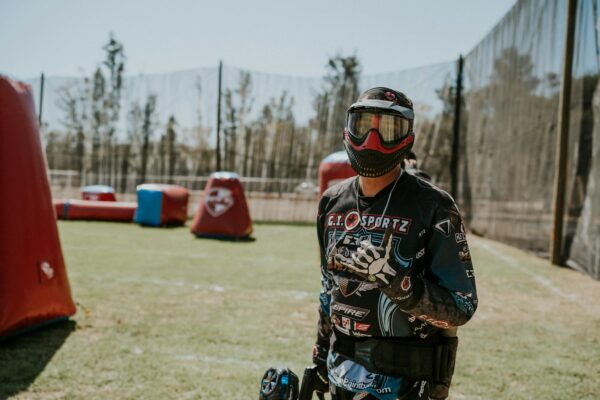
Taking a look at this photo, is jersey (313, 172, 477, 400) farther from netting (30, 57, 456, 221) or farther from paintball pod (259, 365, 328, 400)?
netting (30, 57, 456, 221)

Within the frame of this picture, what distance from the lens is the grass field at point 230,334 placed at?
3816mm

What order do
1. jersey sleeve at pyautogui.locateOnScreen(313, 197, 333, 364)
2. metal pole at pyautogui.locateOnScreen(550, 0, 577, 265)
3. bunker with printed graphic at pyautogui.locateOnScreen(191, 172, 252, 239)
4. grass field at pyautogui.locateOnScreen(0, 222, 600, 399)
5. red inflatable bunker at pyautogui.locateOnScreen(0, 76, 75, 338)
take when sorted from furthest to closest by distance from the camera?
1. bunker with printed graphic at pyautogui.locateOnScreen(191, 172, 252, 239)
2. metal pole at pyautogui.locateOnScreen(550, 0, 577, 265)
3. red inflatable bunker at pyautogui.locateOnScreen(0, 76, 75, 338)
4. grass field at pyautogui.locateOnScreen(0, 222, 600, 399)
5. jersey sleeve at pyautogui.locateOnScreen(313, 197, 333, 364)

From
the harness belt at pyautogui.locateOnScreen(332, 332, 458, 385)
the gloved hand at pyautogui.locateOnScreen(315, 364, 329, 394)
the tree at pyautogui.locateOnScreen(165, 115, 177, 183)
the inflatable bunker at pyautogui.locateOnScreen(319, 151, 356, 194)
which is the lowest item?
the gloved hand at pyautogui.locateOnScreen(315, 364, 329, 394)

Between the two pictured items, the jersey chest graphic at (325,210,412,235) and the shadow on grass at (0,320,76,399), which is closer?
the jersey chest graphic at (325,210,412,235)

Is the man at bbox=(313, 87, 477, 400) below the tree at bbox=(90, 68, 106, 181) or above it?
below

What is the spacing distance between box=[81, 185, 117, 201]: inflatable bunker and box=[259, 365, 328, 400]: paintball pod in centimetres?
1765

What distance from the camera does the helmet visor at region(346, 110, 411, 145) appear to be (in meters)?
2.05

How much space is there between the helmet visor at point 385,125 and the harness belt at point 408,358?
0.80 metres

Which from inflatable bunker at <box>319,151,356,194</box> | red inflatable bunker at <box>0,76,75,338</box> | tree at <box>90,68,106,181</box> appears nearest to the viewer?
red inflatable bunker at <box>0,76,75,338</box>

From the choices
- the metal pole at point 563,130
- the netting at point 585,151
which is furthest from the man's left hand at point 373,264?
the metal pole at point 563,130

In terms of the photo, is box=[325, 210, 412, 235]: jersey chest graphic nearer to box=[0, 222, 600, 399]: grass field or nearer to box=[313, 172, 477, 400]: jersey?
box=[313, 172, 477, 400]: jersey

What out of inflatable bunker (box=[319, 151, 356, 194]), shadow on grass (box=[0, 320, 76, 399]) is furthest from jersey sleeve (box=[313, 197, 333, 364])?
inflatable bunker (box=[319, 151, 356, 194])

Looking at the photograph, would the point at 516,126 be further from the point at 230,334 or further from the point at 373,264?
the point at 373,264

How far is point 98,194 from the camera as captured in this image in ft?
60.3
